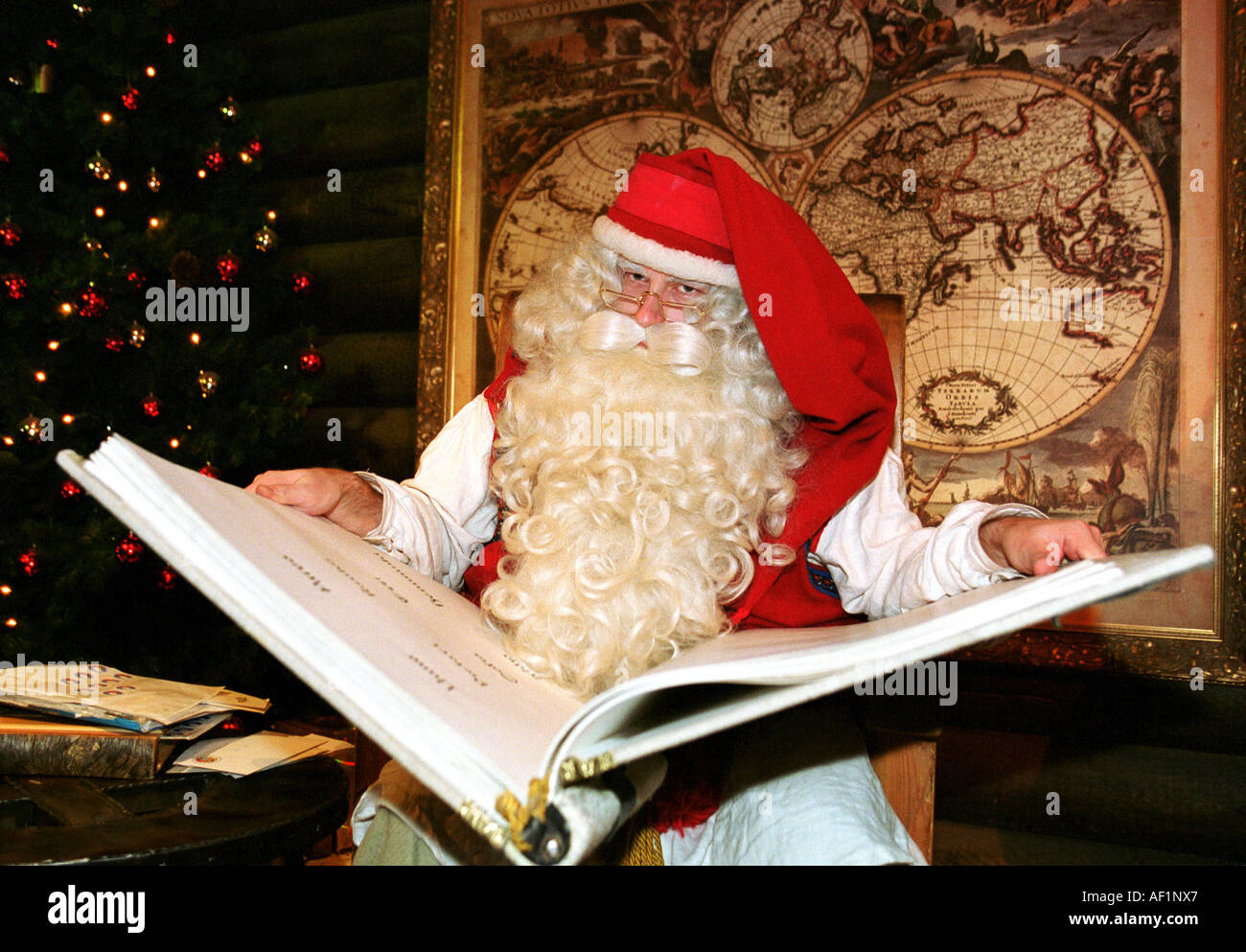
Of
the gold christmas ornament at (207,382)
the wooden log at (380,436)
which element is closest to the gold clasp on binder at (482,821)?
the gold christmas ornament at (207,382)

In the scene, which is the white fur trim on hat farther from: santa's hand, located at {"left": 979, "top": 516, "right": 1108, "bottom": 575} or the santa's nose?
santa's hand, located at {"left": 979, "top": 516, "right": 1108, "bottom": 575}

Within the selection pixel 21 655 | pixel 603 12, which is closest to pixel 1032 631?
pixel 603 12

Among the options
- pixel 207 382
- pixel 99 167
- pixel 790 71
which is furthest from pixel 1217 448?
pixel 99 167

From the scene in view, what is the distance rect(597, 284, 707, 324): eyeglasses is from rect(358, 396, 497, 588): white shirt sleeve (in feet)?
0.98

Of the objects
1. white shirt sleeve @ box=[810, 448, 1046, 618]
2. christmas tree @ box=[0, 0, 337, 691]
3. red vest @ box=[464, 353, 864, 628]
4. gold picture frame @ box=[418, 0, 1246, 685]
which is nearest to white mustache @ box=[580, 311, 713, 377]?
red vest @ box=[464, 353, 864, 628]

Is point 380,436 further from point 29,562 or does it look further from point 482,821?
point 482,821

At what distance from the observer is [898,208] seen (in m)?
2.42

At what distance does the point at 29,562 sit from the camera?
2.51 m

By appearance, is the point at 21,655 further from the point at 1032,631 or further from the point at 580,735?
the point at 1032,631

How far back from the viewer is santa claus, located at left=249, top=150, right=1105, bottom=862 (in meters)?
1.02

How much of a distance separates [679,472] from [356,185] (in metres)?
2.61

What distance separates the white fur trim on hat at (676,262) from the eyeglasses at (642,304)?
0.15ft

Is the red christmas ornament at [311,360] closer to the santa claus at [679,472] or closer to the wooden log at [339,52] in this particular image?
the wooden log at [339,52]
